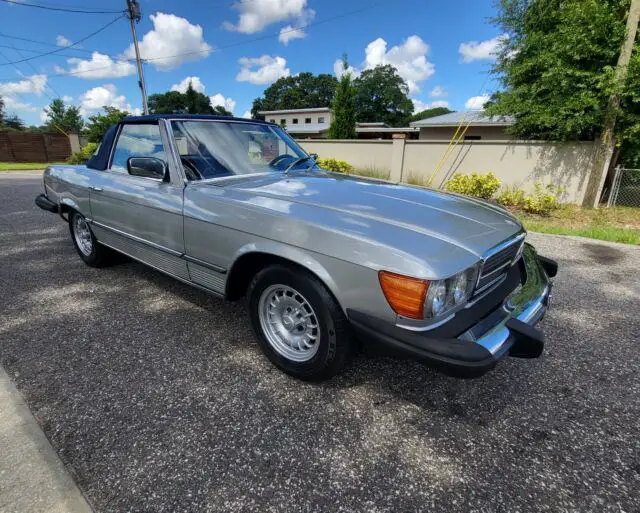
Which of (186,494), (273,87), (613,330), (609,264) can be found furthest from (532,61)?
(273,87)

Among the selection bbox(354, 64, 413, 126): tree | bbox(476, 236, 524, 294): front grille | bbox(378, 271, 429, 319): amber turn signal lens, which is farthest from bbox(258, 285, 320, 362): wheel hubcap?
bbox(354, 64, 413, 126): tree

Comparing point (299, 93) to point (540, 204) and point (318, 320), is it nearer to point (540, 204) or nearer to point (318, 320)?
point (540, 204)

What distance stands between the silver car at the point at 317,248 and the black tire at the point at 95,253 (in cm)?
61

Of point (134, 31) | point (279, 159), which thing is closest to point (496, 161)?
point (279, 159)

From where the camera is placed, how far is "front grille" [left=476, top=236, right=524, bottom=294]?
6.77 ft

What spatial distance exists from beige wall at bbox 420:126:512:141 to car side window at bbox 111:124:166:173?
17.2 meters

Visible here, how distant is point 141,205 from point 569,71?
9.69m

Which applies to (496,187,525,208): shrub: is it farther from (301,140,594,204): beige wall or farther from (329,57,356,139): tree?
(329,57,356,139): tree

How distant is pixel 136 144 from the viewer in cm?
351

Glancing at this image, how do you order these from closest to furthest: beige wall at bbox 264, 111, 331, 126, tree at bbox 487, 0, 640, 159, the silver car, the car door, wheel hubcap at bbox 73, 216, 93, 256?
the silver car
the car door
wheel hubcap at bbox 73, 216, 93, 256
tree at bbox 487, 0, 640, 159
beige wall at bbox 264, 111, 331, 126

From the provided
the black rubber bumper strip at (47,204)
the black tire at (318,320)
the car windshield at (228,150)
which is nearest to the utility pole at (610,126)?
the car windshield at (228,150)

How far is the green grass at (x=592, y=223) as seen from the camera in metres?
6.57

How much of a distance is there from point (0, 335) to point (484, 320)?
358cm

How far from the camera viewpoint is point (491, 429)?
2.07 metres
